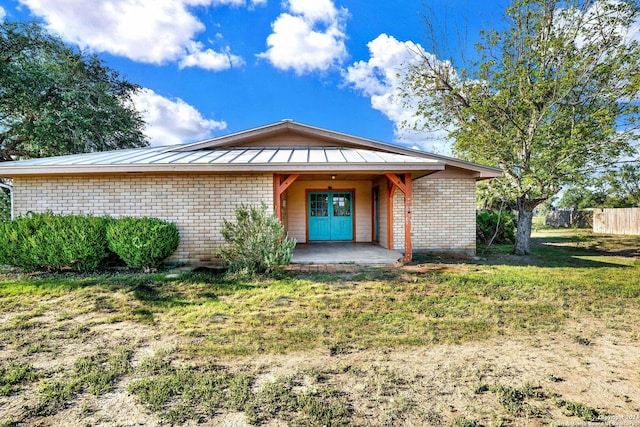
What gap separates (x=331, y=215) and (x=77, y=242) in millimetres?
7733

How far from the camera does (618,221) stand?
17625mm

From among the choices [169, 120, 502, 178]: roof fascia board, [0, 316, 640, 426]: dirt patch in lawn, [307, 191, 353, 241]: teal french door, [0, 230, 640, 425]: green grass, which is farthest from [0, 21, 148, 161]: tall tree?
[0, 316, 640, 426]: dirt patch in lawn

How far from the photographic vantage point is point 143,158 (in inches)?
289

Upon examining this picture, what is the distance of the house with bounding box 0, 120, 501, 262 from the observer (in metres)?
6.75

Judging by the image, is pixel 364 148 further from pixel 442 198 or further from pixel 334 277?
pixel 334 277

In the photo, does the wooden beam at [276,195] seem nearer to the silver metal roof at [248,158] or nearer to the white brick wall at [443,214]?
the silver metal roof at [248,158]

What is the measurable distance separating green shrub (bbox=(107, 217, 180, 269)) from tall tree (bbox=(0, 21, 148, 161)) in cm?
1058

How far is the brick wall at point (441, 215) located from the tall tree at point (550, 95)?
5.63 ft

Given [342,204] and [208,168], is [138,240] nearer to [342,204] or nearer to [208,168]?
[208,168]

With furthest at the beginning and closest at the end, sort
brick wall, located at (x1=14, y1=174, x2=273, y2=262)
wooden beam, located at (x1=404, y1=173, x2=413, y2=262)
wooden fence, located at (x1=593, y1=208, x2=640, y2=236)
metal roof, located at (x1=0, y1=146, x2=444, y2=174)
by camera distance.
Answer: wooden fence, located at (x1=593, y1=208, x2=640, y2=236) < brick wall, located at (x1=14, y1=174, x2=273, y2=262) < wooden beam, located at (x1=404, y1=173, x2=413, y2=262) < metal roof, located at (x1=0, y1=146, x2=444, y2=174)

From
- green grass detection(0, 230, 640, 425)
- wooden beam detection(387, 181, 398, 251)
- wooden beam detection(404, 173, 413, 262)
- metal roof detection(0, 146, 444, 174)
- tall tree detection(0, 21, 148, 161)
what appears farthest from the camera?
tall tree detection(0, 21, 148, 161)

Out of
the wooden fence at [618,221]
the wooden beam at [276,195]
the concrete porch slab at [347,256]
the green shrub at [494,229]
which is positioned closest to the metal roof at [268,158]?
the wooden beam at [276,195]

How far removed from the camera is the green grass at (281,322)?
2271 millimetres

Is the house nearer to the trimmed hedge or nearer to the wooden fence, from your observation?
the trimmed hedge
